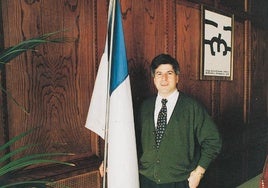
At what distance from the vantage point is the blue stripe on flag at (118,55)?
198 cm

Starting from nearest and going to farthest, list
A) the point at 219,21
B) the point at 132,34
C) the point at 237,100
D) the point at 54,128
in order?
the point at 54,128
the point at 132,34
the point at 219,21
the point at 237,100

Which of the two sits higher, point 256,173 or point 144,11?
point 144,11

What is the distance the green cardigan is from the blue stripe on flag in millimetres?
465

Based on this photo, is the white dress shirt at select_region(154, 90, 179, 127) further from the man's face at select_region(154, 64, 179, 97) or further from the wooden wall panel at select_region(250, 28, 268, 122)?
the wooden wall panel at select_region(250, 28, 268, 122)

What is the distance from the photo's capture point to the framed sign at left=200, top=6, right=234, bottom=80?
11.4ft

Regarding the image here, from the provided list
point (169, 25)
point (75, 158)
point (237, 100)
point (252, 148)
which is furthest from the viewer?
point (252, 148)

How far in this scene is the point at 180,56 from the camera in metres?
3.22

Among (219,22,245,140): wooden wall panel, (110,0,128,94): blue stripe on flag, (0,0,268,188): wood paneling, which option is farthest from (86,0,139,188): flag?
(219,22,245,140): wooden wall panel

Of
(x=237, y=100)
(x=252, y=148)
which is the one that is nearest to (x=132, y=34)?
(x=237, y=100)

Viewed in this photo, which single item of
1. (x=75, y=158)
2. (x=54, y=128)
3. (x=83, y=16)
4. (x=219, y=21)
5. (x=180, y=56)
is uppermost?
(x=219, y=21)

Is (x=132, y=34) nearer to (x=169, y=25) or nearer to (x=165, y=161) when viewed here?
(x=169, y=25)

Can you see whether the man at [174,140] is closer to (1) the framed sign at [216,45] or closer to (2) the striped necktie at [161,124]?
(2) the striped necktie at [161,124]

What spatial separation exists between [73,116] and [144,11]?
3.94 ft

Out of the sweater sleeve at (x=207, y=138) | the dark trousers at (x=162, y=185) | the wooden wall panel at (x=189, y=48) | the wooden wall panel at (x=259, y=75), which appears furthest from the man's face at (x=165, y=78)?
the wooden wall panel at (x=259, y=75)
